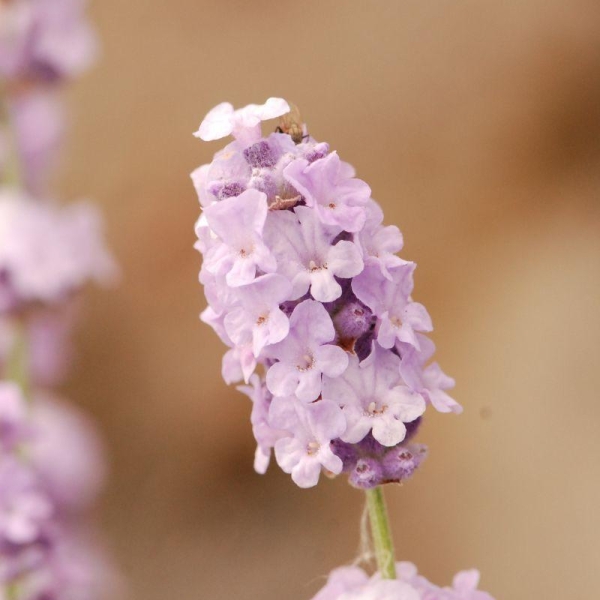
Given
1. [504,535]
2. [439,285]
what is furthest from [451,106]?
[504,535]

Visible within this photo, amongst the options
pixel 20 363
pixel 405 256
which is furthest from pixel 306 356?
pixel 405 256

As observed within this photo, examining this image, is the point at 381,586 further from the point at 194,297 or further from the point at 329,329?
the point at 194,297

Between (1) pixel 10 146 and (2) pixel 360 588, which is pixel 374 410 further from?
(1) pixel 10 146

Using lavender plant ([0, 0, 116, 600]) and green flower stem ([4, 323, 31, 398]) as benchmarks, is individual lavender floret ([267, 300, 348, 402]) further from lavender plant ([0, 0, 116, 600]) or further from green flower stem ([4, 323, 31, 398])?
green flower stem ([4, 323, 31, 398])

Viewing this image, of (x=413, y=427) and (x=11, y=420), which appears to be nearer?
(x=413, y=427)

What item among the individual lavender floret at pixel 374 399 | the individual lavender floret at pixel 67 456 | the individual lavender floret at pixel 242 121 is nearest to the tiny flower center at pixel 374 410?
the individual lavender floret at pixel 374 399

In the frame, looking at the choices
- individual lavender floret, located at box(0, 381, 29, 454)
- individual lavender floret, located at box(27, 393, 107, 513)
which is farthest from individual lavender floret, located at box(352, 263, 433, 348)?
individual lavender floret, located at box(27, 393, 107, 513)

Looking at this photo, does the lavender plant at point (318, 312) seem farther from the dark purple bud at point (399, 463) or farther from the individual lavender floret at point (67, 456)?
the individual lavender floret at point (67, 456)
